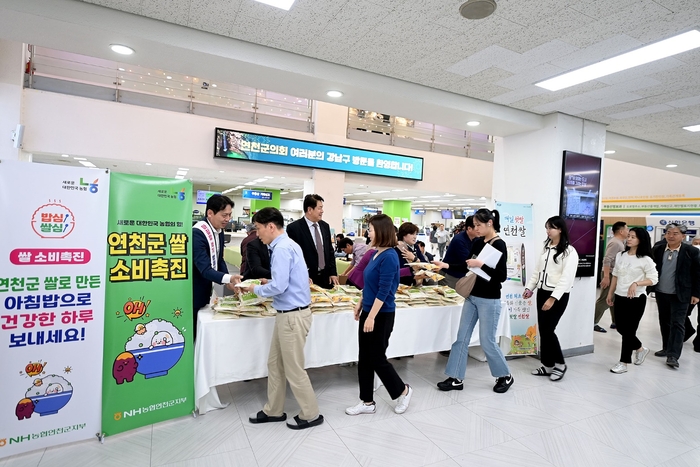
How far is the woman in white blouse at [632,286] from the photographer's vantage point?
4160 millimetres

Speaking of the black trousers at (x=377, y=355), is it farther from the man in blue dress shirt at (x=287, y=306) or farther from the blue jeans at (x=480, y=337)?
the blue jeans at (x=480, y=337)

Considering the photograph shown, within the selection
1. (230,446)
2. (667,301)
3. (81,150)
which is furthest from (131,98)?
(667,301)

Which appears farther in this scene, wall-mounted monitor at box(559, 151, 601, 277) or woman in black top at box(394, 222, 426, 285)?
wall-mounted monitor at box(559, 151, 601, 277)

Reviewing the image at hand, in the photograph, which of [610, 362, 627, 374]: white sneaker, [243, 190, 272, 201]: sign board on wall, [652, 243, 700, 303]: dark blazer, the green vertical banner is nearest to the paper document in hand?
[610, 362, 627, 374]: white sneaker

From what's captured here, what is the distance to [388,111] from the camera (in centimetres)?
442

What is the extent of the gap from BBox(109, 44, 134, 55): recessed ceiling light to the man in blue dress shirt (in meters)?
1.79

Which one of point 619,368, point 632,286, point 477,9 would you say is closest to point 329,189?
point 632,286

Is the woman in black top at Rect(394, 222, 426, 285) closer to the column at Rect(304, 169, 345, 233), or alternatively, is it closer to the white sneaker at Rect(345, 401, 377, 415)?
the white sneaker at Rect(345, 401, 377, 415)

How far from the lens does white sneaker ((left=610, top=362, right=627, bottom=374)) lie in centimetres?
422

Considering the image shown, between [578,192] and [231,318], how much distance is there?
172 inches

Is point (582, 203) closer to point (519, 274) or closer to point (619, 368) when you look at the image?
point (519, 274)

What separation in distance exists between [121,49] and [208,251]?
5.81 ft

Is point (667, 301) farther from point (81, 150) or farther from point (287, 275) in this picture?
point (81, 150)

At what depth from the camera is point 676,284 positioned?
4.58 meters
